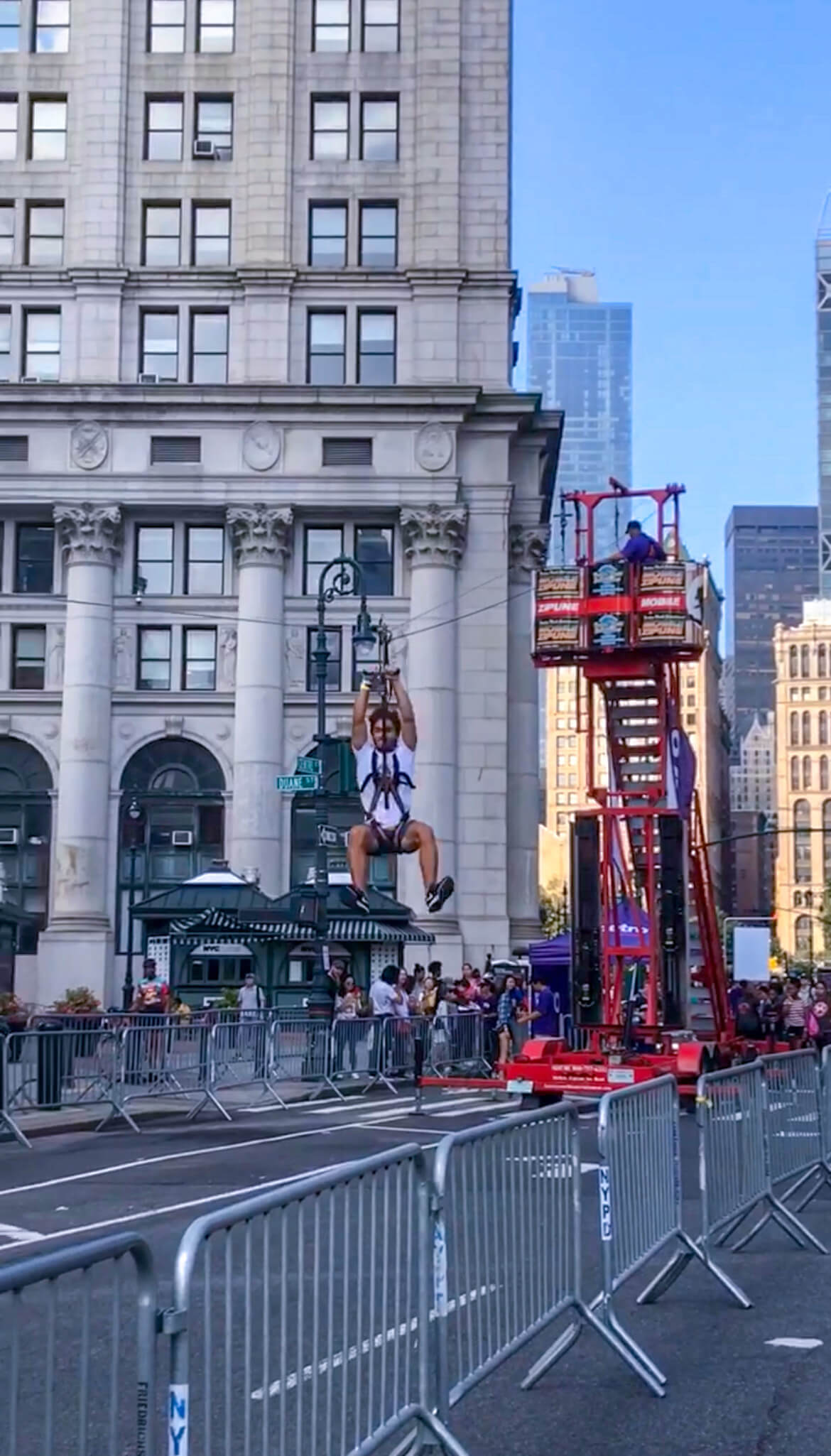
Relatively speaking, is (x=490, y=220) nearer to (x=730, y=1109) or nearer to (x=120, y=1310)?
(x=730, y=1109)

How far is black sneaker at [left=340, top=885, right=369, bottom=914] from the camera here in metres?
39.9

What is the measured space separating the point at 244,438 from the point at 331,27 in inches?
499

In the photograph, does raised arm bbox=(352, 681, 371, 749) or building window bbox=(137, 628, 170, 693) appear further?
building window bbox=(137, 628, 170, 693)

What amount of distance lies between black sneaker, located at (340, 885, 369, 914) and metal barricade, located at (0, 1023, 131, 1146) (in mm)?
17566

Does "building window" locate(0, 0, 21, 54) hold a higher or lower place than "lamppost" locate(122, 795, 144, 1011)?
higher

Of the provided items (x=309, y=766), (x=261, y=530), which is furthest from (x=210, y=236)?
(x=309, y=766)

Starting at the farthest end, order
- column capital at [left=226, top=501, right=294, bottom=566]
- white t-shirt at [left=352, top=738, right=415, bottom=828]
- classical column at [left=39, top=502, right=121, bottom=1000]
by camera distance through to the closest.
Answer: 1. column capital at [left=226, top=501, right=294, bottom=566]
2. classical column at [left=39, top=502, right=121, bottom=1000]
3. white t-shirt at [left=352, top=738, right=415, bottom=828]

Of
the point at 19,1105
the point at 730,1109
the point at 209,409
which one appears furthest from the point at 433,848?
the point at 730,1109

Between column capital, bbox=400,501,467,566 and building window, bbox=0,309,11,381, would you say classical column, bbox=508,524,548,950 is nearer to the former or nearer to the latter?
column capital, bbox=400,501,467,566

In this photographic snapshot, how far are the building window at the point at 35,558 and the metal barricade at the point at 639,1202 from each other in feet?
149

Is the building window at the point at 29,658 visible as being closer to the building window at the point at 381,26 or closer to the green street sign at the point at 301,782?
the building window at the point at 381,26

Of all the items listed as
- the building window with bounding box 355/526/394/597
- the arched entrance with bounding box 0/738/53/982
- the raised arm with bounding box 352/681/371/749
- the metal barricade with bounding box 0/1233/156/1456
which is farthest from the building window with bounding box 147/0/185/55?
the metal barricade with bounding box 0/1233/156/1456

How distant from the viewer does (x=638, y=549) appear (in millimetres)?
23344

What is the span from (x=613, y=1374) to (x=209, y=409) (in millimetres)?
45794
